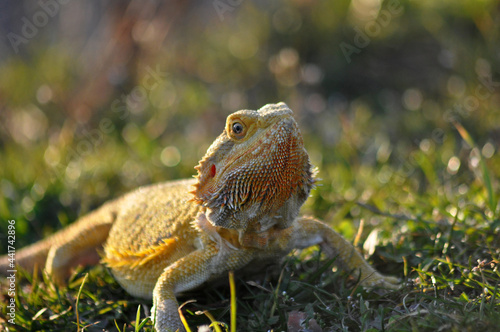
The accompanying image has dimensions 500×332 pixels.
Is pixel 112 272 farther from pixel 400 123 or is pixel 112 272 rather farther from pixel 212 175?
pixel 400 123

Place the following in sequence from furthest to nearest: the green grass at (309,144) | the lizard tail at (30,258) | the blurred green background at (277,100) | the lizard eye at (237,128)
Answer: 1. the blurred green background at (277,100)
2. the lizard tail at (30,258)
3. the green grass at (309,144)
4. the lizard eye at (237,128)

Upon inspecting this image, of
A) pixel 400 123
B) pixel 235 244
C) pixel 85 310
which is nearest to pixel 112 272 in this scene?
pixel 85 310

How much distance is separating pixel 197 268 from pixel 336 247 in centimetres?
85

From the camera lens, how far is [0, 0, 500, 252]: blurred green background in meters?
4.66

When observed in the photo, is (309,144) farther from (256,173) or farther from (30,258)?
(256,173)

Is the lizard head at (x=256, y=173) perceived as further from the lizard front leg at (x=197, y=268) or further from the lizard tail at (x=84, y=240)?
the lizard tail at (x=84, y=240)

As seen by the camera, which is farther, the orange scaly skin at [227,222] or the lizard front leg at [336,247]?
the lizard front leg at [336,247]

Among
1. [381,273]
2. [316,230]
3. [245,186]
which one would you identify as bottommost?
[381,273]

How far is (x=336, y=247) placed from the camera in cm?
299

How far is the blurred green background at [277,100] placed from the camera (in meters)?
4.66

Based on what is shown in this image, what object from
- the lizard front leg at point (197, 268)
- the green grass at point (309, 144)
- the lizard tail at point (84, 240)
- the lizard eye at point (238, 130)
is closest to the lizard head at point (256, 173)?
the lizard eye at point (238, 130)

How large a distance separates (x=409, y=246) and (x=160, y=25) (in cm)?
489

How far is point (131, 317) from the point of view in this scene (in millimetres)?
3148

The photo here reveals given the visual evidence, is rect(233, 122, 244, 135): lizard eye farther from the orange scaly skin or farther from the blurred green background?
the blurred green background
